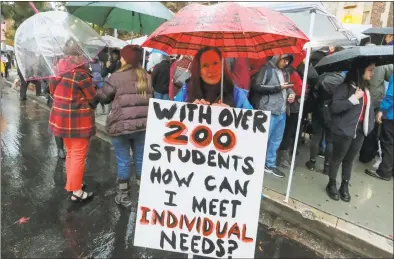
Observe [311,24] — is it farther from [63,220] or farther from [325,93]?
[63,220]

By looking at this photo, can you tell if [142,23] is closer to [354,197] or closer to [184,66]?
[184,66]

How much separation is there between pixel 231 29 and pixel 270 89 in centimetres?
256

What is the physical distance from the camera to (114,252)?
282cm

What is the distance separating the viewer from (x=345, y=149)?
353 cm

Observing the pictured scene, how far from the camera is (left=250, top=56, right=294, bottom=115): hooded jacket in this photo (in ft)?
13.1

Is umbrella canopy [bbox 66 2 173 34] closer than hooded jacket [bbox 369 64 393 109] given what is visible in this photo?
No

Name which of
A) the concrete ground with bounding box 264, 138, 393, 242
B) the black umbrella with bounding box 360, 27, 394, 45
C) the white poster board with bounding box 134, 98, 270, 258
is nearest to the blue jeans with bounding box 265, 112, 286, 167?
the concrete ground with bounding box 264, 138, 393, 242

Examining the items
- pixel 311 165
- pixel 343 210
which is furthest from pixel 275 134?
pixel 343 210

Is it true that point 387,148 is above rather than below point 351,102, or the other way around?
below

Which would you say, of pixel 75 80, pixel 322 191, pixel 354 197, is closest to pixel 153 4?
pixel 75 80

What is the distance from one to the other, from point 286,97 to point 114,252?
2986mm

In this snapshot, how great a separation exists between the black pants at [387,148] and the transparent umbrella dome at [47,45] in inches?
160

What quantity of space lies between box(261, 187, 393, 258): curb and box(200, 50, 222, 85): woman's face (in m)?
2.05

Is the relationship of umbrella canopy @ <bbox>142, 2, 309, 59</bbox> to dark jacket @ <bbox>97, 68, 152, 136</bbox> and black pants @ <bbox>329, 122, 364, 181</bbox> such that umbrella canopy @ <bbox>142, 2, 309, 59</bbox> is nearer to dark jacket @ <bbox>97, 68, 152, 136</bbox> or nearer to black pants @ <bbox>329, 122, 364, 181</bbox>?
dark jacket @ <bbox>97, 68, 152, 136</bbox>
